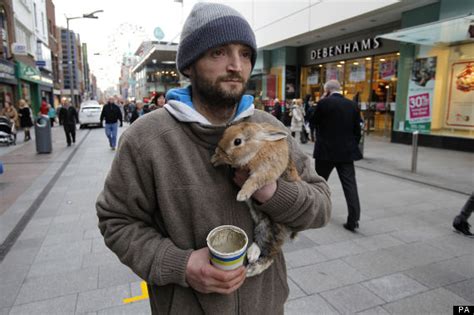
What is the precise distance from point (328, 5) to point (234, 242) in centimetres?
1556

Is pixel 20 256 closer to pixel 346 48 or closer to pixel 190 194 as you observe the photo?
pixel 190 194

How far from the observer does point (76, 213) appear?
566 centimetres

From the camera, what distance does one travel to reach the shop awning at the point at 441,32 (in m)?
9.16

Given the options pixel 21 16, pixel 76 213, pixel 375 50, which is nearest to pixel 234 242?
pixel 76 213

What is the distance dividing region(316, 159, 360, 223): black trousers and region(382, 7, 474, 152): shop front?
7.18 meters

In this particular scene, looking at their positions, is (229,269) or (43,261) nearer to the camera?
(229,269)

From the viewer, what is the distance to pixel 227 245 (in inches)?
49.0

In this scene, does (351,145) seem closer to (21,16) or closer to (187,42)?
(187,42)

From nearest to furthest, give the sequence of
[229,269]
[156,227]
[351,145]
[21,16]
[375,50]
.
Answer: [229,269], [156,227], [351,145], [375,50], [21,16]

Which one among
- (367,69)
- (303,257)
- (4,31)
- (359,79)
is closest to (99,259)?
(303,257)

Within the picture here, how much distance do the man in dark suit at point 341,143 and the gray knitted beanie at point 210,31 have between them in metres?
3.84

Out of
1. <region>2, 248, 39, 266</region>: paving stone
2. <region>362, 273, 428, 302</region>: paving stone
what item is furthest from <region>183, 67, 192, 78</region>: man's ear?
<region>2, 248, 39, 266</region>: paving stone

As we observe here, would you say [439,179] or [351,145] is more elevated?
[351,145]

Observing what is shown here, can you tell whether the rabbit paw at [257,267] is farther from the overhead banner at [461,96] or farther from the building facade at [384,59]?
the overhead banner at [461,96]
